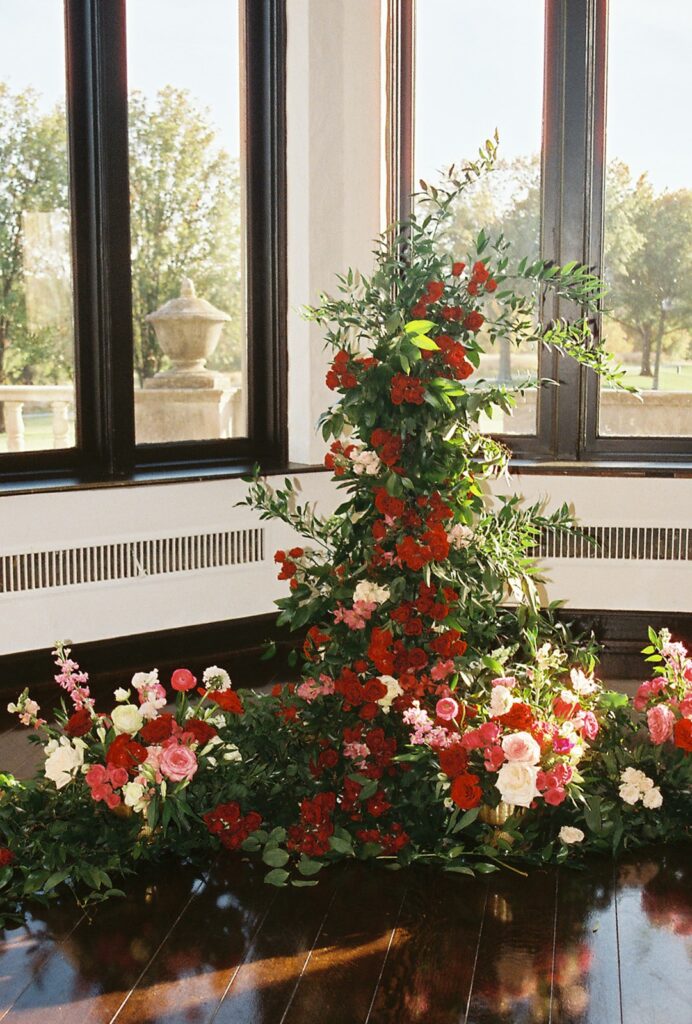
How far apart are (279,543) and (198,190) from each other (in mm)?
1353

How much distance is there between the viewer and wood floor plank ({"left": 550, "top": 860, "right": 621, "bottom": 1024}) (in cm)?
211

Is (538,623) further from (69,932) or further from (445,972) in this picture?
(69,932)

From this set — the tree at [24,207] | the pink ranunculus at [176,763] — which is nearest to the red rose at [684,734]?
the pink ranunculus at [176,763]

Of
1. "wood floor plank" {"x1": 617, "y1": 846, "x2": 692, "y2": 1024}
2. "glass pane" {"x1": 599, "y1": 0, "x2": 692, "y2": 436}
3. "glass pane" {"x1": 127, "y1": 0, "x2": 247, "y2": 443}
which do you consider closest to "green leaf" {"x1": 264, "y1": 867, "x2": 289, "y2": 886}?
"wood floor plank" {"x1": 617, "y1": 846, "x2": 692, "y2": 1024}

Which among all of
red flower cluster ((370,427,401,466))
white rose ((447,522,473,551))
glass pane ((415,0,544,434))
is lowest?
white rose ((447,522,473,551))

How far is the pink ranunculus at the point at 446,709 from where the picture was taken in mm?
2652

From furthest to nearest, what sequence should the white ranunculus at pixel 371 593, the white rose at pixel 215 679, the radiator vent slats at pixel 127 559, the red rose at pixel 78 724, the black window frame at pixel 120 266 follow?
the black window frame at pixel 120 266 → the radiator vent slats at pixel 127 559 → the white rose at pixel 215 679 → the white ranunculus at pixel 371 593 → the red rose at pixel 78 724

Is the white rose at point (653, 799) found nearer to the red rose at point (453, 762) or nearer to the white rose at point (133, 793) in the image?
the red rose at point (453, 762)

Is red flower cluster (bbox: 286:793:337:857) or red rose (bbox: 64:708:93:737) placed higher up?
red rose (bbox: 64:708:93:737)

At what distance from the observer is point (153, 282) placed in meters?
4.32

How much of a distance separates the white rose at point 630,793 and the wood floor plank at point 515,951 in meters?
0.27

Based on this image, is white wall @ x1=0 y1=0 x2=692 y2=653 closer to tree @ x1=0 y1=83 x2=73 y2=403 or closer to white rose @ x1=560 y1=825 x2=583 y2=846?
tree @ x1=0 y1=83 x2=73 y2=403

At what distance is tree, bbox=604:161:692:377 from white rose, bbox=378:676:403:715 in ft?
7.86

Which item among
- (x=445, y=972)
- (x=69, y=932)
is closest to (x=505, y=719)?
(x=445, y=972)
